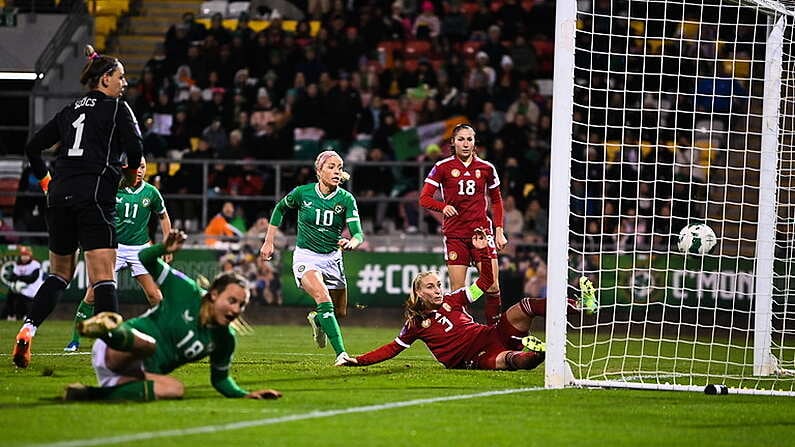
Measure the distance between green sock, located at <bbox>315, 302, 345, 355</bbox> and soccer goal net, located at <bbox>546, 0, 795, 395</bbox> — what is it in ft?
6.90

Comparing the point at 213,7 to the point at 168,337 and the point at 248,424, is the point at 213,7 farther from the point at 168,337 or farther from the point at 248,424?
the point at 248,424

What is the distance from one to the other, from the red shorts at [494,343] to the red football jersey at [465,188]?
2320mm

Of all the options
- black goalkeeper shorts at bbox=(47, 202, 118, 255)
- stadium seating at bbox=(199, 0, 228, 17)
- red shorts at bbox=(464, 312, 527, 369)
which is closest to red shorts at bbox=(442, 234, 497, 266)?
red shorts at bbox=(464, 312, 527, 369)

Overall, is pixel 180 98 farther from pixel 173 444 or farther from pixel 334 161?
pixel 173 444

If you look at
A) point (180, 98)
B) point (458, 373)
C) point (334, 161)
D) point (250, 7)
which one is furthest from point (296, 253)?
point (250, 7)

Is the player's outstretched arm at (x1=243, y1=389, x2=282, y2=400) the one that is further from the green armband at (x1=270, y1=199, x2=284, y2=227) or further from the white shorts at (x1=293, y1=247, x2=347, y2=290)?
the green armband at (x1=270, y1=199, x2=284, y2=227)

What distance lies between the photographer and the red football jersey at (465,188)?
13.9m

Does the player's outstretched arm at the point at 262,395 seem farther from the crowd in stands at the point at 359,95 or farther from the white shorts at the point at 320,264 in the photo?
the crowd in stands at the point at 359,95

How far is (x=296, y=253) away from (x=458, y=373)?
2.68 meters

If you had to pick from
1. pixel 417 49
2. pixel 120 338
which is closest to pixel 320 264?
pixel 120 338

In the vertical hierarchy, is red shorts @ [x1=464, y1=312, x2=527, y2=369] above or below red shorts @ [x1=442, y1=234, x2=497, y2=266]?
below

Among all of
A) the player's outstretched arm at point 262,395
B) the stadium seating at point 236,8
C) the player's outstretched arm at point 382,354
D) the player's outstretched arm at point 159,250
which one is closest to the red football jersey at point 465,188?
the player's outstretched arm at point 382,354

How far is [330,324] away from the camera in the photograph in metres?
12.5

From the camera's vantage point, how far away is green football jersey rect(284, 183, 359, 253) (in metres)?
13.2
